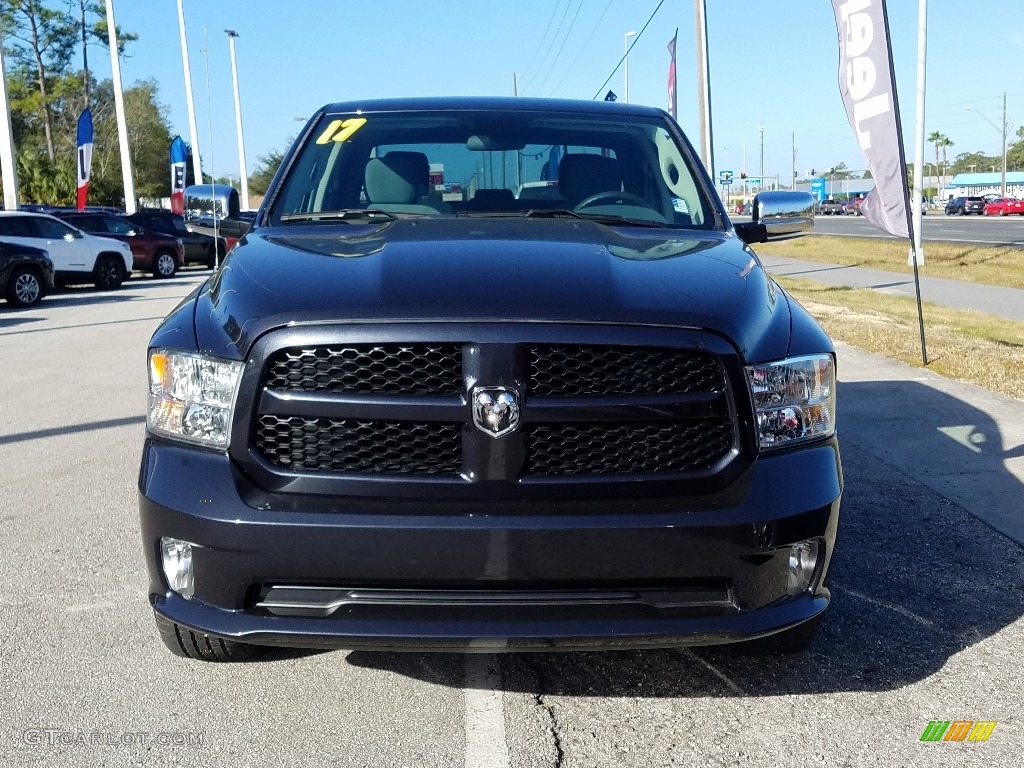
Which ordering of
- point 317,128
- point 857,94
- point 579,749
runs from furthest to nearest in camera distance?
1. point 857,94
2. point 317,128
3. point 579,749

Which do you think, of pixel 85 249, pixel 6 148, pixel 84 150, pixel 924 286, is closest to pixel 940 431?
pixel 924 286

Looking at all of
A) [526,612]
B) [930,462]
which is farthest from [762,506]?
[930,462]

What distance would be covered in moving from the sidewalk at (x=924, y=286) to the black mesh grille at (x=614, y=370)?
11.8 m

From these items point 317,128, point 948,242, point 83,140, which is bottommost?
point 948,242

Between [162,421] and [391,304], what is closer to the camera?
[391,304]

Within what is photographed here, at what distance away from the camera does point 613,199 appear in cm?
437

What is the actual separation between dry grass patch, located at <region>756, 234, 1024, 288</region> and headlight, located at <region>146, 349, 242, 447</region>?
15103 millimetres

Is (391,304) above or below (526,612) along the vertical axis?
above

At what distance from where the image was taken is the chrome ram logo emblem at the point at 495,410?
271 cm

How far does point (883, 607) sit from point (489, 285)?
212 cm

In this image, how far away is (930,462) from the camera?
6348 millimetres

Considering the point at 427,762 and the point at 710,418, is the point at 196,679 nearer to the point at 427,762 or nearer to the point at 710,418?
the point at 427,762

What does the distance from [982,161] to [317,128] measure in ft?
602

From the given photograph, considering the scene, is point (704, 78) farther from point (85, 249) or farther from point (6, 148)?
point (6, 148)
